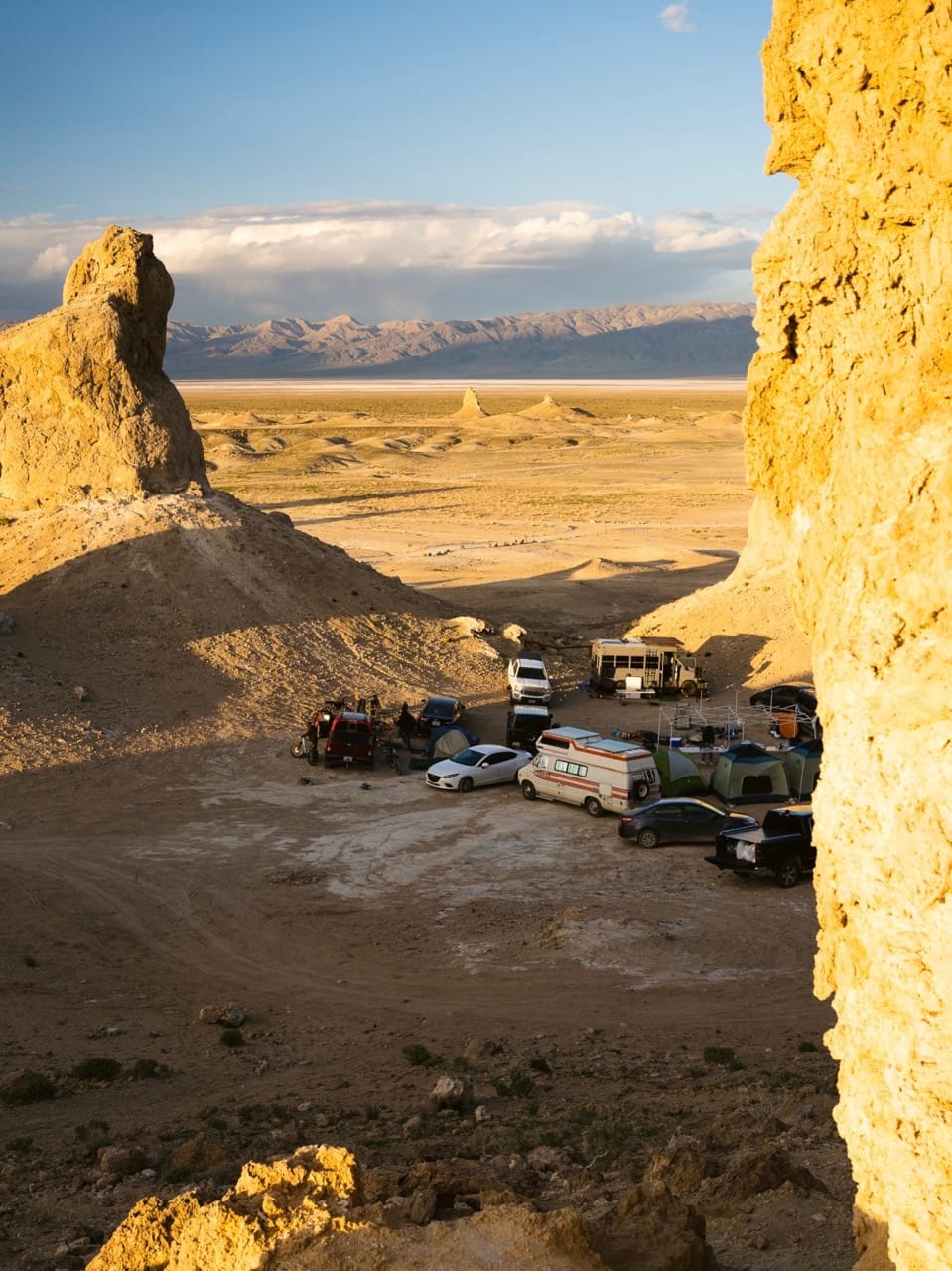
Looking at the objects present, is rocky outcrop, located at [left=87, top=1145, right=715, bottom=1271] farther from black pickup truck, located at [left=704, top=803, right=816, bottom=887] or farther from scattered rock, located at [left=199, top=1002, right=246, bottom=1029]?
black pickup truck, located at [left=704, top=803, right=816, bottom=887]

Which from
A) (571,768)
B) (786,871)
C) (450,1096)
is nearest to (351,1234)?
(450,1096)

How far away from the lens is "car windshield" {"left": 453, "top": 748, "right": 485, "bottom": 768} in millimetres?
29000

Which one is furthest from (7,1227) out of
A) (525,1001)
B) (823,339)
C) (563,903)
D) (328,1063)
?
(563,903)

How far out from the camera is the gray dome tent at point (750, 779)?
28.4 meters

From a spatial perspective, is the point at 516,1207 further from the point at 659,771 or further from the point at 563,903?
the point at 659,771

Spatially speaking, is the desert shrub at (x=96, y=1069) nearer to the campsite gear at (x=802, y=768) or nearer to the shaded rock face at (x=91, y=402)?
the campsite gear at (x=802, y=768)

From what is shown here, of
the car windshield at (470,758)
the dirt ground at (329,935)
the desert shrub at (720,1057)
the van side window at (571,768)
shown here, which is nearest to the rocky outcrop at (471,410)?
the dirt ground at (329,935)

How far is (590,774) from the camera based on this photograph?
88.7 ft

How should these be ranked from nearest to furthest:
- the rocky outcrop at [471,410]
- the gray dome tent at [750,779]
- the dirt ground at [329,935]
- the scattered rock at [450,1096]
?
the dirt ground at [329,935] < the scattered rock at [450,1096] < the gray dome tent at [750,779] < the rocky outcrop at [471,410]

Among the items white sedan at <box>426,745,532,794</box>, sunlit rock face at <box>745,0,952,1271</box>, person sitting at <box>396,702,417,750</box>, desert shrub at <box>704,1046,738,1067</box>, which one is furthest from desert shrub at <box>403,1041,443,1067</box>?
person sitting at <box>396,702,417,750</box>

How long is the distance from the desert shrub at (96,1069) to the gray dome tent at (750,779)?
16.0m

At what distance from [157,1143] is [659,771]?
16.2m

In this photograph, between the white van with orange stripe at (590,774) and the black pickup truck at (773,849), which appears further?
the white van with orange stripe at (590,774)

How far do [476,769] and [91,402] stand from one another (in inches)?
667
